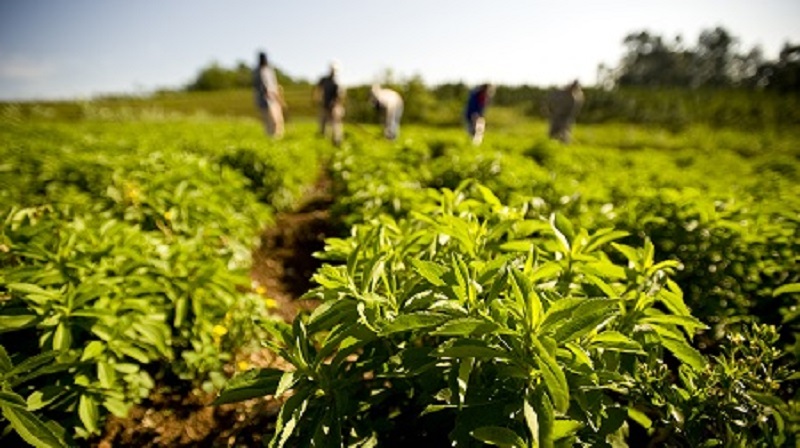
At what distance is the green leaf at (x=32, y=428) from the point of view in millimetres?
1441

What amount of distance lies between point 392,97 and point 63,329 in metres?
11.5

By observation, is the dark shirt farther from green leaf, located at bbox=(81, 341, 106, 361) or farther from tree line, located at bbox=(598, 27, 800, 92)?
tree line, located at bbox=(598, 27, 800, 92)

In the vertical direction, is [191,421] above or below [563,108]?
below

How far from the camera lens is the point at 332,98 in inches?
429

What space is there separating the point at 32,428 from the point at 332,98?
33.7 feet

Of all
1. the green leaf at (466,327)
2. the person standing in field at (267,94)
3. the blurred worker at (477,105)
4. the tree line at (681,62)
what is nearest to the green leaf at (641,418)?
the green leaf at (466,327)

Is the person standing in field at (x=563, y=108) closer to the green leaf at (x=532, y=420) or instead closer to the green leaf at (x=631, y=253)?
the green leaf at (x=631, y=253)

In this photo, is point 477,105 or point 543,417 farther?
point 477,105

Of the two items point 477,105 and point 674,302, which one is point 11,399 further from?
point 477,105

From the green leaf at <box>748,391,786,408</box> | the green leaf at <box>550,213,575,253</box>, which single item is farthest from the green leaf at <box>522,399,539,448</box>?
the green leaf at <box>550,213,575,253</box>

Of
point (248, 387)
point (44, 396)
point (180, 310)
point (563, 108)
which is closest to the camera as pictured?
point (248, 387)

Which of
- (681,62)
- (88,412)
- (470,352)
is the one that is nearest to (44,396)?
(88,412)

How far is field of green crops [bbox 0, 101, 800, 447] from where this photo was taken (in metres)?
1.28

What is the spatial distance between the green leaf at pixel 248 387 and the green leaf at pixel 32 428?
59cm
